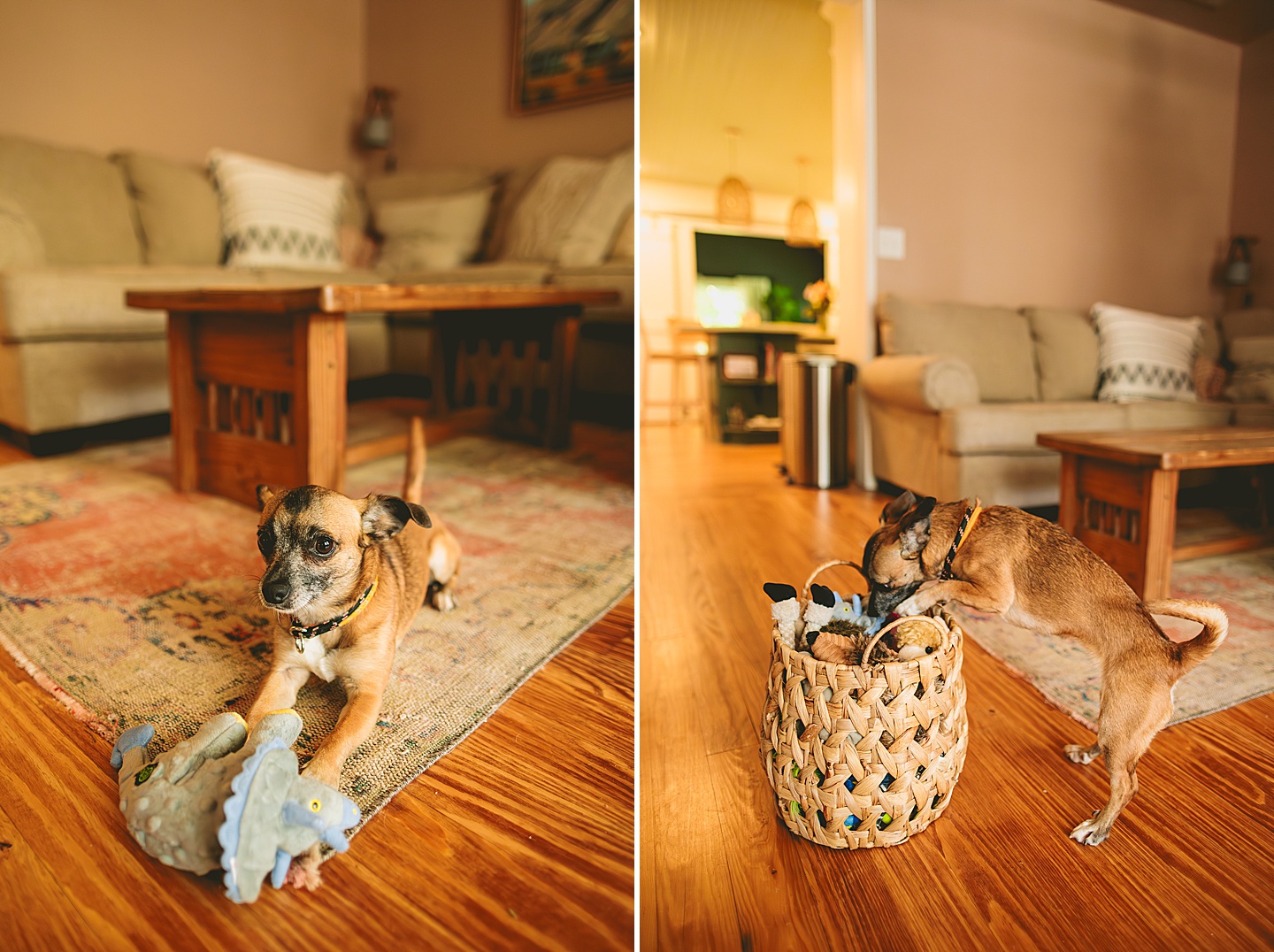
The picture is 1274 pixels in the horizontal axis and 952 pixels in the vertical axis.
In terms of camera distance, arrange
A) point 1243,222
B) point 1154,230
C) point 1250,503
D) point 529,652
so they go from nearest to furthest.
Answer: point 529,652, point 1250,503, point 1243,222, point 1154,230

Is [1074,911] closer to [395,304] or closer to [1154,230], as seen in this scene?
[395,304]

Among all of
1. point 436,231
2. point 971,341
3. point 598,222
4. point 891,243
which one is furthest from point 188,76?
point 971,341

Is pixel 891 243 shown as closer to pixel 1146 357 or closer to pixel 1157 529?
pixel 1146 357

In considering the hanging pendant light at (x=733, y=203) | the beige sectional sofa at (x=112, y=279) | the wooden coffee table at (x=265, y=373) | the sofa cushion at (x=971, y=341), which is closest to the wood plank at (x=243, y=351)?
the wooden coffee table at (x=265, y=373)

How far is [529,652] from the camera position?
3.65ft

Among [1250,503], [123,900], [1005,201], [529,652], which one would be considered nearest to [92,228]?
[529,652]

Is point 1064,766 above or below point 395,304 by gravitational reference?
below

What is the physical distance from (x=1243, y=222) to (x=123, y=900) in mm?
3253

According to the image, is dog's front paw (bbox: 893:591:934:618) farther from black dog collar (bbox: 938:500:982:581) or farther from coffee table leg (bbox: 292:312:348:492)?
coffee table leg (bbox: 292:312:348:492)

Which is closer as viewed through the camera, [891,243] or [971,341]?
[971,341]

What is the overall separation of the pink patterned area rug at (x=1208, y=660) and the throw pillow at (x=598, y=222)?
7.86ft

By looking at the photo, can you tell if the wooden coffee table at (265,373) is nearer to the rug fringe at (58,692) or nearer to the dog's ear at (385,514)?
the rug fringe at (58,692)

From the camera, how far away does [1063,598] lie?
0.78 m

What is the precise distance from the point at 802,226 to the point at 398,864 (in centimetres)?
593
